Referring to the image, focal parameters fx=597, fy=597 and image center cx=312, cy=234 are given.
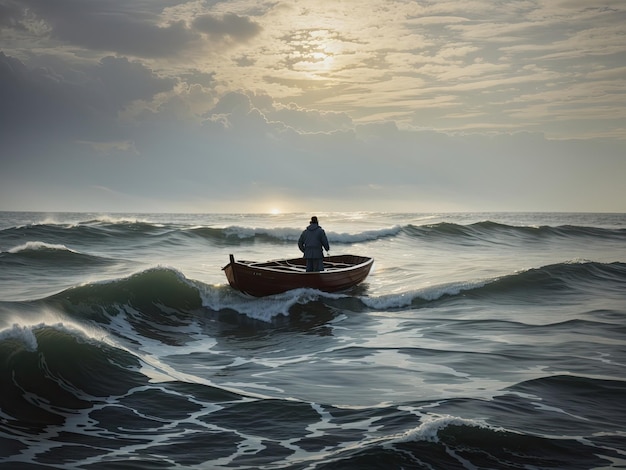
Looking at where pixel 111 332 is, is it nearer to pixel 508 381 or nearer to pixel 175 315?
pixel 175 315

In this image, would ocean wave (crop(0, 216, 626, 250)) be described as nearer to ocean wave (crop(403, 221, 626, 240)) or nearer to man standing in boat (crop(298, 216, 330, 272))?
ocean wave (crop(403, 221, 626, 240))

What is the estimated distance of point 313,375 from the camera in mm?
10523

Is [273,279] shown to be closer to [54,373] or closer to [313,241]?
[313,241]

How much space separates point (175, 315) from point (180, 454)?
10.5 metres

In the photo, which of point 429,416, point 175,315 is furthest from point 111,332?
point 429,416

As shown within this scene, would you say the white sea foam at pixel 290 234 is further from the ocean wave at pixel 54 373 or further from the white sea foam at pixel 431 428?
the white sea foam at pixel 431 428

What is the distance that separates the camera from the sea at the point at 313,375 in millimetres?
6992

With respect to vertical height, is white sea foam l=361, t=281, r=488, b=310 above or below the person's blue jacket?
below

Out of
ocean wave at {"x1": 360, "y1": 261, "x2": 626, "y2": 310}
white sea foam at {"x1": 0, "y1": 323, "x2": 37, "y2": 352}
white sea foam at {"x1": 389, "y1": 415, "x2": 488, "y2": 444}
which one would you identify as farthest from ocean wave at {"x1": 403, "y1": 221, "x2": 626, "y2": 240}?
white sea foam at {"x1": 389, "y1": 415, "x2": 488, "y2": 444}

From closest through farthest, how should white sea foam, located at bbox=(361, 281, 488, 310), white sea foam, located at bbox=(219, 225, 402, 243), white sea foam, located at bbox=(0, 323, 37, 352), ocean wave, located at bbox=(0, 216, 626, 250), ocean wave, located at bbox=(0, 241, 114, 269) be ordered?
white sea foam, located at bbox=(0, 323, 37, 352)
white sea foam, located at bbox=(361, 281, 488, 310)
ocean wave, located at bbox=(0, 241, 114, 269)
ocean wave, located at bbox=(0, 216, 626, 250)
white sea foam, located at bbox=(219, 225, 402, 243)

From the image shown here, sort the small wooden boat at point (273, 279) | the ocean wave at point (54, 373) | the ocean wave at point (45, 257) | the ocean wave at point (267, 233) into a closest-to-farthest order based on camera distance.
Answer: the ocean wave at point (54, 373), the small wooden boat at point (273, 279), the ocean wave at point (45, 257), the ocean wave at point (267, 233)

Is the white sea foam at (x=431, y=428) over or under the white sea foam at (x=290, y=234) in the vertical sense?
under

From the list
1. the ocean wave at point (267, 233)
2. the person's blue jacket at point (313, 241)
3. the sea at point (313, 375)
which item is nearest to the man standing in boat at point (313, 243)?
the person's blue jacket at point (313, 241)

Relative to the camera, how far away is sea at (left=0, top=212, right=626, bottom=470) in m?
6.99
